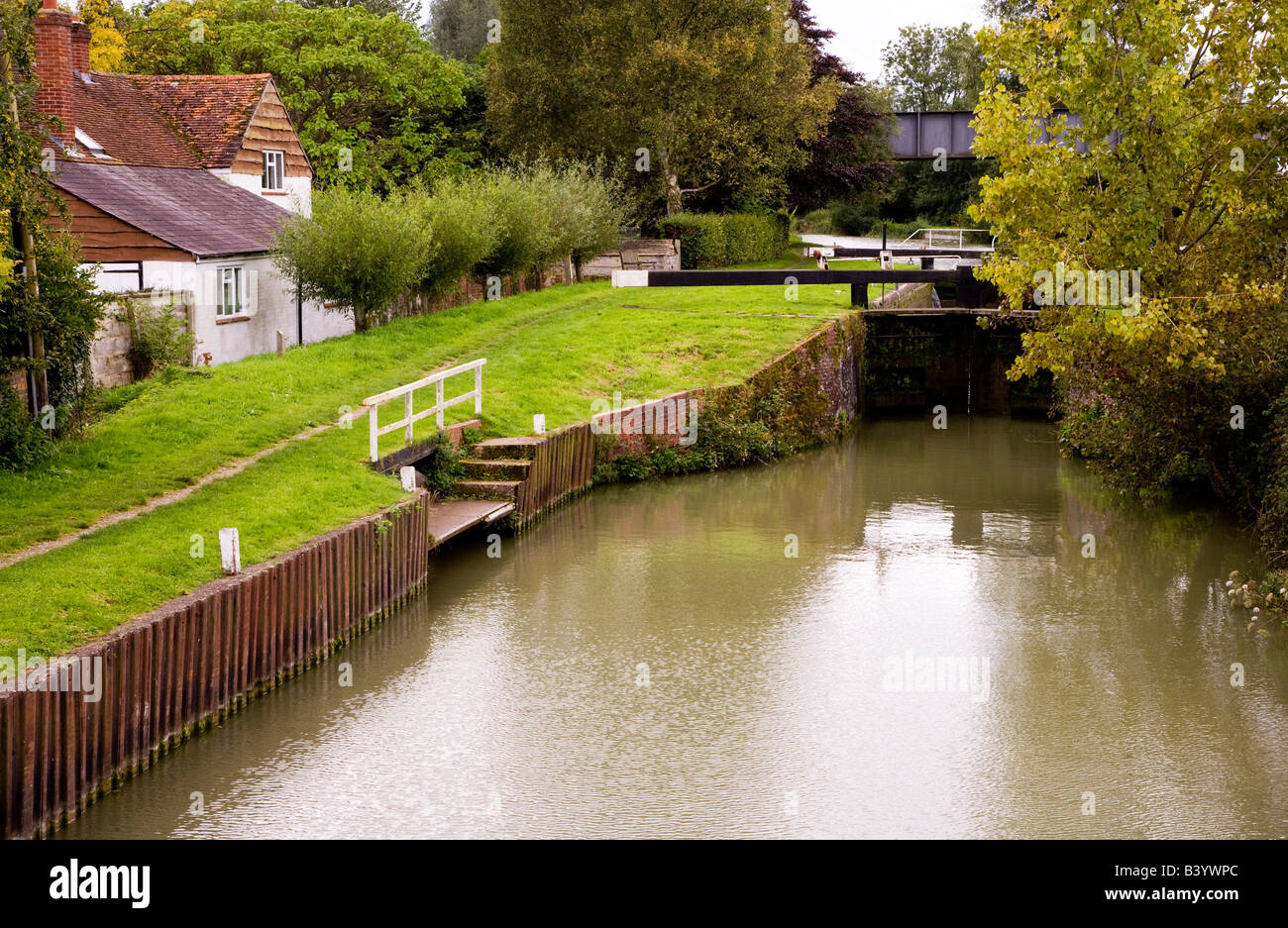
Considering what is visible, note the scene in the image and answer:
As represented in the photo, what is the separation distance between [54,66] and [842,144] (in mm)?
34962

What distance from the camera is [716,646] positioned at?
53.8 ft

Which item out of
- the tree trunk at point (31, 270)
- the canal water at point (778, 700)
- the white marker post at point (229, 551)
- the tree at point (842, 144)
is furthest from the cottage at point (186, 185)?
the tree at point (842, 144)

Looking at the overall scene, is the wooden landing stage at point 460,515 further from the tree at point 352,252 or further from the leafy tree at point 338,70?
the leafy tree at point 338,70

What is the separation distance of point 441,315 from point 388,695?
18175 mm

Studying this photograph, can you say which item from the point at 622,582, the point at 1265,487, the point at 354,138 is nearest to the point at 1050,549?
the point at 1265,487

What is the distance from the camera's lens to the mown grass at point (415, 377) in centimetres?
1666

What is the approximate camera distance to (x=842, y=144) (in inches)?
2183

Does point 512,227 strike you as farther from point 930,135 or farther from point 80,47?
point 930,135

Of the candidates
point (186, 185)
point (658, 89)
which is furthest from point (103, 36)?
point (186, 185)

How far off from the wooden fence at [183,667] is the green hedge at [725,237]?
3107 cm

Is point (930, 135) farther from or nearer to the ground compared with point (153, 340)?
farther from the ground

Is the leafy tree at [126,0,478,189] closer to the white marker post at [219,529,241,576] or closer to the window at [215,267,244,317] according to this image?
the window at [215,267,244,317]

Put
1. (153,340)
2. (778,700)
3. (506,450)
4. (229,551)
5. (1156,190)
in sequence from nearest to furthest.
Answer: (229,551), (778,700), (1156,190), (506,450), (153,340)

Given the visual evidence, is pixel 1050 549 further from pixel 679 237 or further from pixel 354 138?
pixel 354 138
